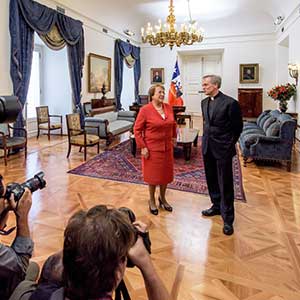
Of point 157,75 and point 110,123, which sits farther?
point 157,75

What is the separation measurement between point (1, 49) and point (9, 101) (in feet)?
16.0

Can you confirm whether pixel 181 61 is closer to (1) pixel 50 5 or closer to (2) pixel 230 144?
(1) pixel 50 5

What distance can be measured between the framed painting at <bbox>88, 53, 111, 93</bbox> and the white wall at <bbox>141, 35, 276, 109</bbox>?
3279 mm

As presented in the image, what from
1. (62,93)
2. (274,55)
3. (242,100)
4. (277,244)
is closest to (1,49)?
(62,93)

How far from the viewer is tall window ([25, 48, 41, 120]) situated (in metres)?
8.00

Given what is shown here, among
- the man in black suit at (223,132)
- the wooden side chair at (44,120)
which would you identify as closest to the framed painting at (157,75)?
the wooden side chair at (44,120)

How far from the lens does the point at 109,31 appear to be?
30.7ft

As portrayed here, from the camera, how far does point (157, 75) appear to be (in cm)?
1209

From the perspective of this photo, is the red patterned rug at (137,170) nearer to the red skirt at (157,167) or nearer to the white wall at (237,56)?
the red skirt at (157,167)

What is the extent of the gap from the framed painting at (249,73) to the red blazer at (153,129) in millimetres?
8856

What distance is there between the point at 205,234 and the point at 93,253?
7.25 feet

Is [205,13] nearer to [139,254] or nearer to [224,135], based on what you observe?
[224,135]

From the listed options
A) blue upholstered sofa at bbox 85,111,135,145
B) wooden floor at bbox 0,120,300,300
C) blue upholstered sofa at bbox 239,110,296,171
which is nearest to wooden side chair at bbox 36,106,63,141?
blue upholstered sofa at bbox 85,111,135,145

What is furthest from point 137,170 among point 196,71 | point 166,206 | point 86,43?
point 196,71
